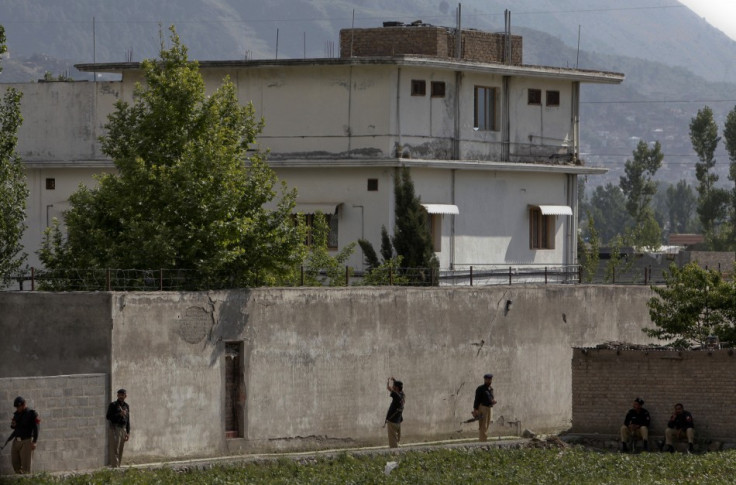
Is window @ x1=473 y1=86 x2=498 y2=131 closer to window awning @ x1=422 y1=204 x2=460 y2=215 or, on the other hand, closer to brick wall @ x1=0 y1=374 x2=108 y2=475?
window awning @ x1=422 y1=204 x2=460 y2=215

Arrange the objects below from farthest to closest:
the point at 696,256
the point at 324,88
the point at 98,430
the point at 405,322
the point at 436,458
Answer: the point at 696,256 → the point at 324,88 → the point at 405,322 → the point at 436,458 → the point at 98,430

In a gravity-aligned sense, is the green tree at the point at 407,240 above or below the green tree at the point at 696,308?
above

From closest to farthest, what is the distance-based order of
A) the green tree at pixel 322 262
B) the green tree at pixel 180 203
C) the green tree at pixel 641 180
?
the green tree at pixel 180 203 → the green tree at pixel 322 262 → the green tree at pixel 641 180

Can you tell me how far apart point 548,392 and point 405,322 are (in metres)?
5.43

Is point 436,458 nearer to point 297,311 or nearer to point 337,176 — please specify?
point 297,311

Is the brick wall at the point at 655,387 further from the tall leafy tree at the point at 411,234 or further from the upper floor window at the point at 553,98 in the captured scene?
the upper floor window at the point at 553,98

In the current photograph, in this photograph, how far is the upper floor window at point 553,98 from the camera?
164ft

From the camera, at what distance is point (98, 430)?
90.0ft

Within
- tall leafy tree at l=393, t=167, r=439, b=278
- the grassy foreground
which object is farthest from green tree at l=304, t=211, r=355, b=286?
the grassy foreground

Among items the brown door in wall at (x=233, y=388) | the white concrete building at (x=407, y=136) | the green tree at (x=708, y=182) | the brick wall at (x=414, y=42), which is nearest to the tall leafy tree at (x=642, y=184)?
the green tree at (x=708, y=182)

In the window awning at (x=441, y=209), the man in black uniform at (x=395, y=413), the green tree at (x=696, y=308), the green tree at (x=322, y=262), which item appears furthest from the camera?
the window awning at (x=441, y=209)

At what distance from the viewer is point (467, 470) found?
93.7 feet

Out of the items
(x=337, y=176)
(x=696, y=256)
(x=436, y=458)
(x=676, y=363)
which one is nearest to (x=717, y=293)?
(x=676, y=363)

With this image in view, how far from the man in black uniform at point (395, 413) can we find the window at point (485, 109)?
57.1ft
